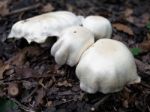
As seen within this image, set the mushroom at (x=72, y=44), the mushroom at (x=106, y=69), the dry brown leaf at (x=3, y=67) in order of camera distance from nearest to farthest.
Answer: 1. the mushroom at (x=106, y=69)
2. the mushroom at (x=72, y=44)
3. the dry brown leaf at (x=3, y=67)

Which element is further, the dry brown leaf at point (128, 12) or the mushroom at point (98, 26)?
the dry brown leaf at point (128, 12)

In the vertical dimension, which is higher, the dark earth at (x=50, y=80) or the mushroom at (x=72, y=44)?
the mushroom at (x=72, y=44)

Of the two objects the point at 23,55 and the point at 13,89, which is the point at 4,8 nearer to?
the point at 23,55

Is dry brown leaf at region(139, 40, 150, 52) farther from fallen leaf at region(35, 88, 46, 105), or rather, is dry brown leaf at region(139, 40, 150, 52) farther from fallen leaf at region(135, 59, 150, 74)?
fallen leaf at region(35, 88, 46, 105)

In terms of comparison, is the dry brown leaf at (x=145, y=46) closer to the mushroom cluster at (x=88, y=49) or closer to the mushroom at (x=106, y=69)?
the mushroom cluster at (x=88, y=49)

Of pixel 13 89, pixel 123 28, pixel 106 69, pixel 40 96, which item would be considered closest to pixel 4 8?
pixel 123 28

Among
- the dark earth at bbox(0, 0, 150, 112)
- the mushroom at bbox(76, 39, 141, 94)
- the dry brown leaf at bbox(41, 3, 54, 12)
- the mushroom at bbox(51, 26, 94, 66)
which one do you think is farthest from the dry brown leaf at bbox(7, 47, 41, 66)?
the dry brown leaf at bbox(41, 3, 54, 12)

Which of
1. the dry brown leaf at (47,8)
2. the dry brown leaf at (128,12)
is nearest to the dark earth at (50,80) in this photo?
the dry brown leaf at (47,8)
